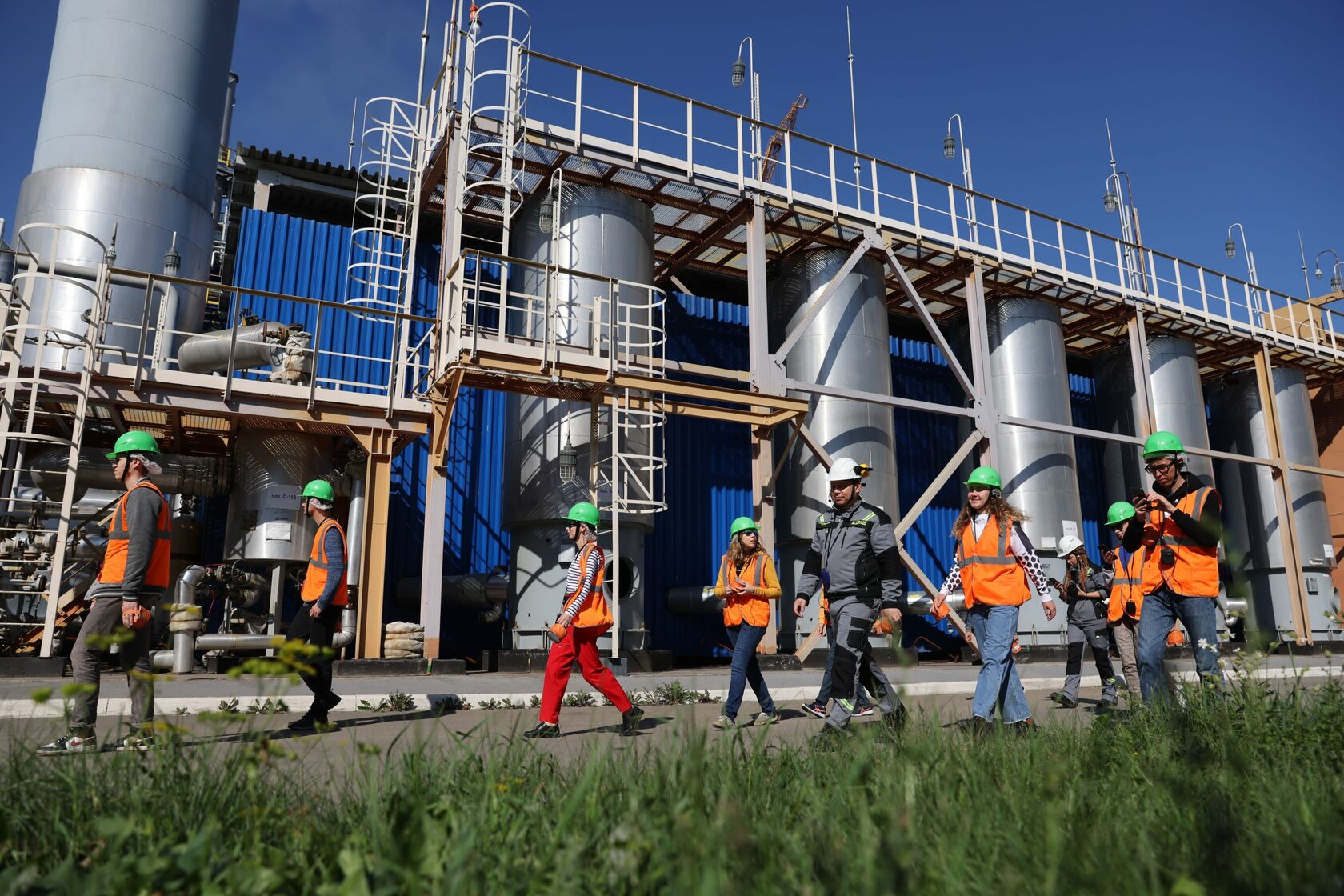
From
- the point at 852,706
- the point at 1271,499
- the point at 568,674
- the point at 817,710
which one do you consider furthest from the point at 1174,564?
the point at 1271,499

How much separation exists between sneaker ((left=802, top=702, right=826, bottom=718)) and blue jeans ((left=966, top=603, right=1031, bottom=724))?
1.41 metres

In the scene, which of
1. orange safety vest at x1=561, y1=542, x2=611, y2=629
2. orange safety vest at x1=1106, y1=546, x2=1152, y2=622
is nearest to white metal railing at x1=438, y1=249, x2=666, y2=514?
orange safety vest at x1=561, y1=542, x2=611, y2=629

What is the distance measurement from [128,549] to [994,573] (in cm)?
573

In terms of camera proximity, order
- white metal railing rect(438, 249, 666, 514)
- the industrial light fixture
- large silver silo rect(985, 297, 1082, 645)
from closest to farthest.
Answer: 1. white metal railing rect(438, 249, 666, 514)
2. the industrial light fixture
3. large silver silo rect(985, 297, 1082, 645)

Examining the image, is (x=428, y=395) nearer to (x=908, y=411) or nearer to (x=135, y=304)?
(x=135, y=304)

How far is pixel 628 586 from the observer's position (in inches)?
535

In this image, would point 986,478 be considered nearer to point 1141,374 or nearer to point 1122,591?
point 1122,591

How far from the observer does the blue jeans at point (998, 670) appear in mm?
5855

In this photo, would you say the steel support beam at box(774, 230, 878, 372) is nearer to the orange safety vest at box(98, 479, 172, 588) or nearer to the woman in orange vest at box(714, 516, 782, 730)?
the woman in orange vest at box(714, 516, 782, 730)

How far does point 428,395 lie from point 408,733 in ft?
24.0

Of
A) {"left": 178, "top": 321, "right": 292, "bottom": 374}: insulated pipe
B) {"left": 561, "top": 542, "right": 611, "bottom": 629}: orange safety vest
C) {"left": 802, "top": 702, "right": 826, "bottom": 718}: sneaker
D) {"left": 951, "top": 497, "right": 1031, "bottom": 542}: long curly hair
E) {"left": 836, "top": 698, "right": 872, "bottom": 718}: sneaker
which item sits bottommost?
{"left": 802, "top": 702, "right": 826, "bottom": 718}: sneaker

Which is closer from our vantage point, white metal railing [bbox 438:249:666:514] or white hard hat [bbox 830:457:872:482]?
white hard hat [bbox 830:457:872:482]

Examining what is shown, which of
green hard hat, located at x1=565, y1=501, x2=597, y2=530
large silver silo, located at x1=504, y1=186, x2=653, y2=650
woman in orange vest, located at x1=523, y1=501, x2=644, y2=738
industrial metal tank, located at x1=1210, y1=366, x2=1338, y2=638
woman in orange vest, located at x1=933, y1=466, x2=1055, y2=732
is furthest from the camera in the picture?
industrial metal tank, located at x1=1210, y1=366, x2=1338, y2=638

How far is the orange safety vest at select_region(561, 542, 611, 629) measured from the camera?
22.7ft
